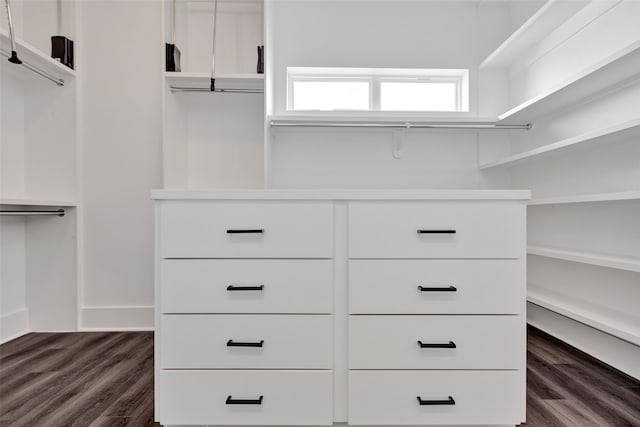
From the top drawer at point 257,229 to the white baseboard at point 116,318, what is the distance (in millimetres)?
1400

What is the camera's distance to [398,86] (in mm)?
2438

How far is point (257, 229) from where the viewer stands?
3.91 feet

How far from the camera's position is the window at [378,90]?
239 cm

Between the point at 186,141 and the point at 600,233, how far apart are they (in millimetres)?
2353

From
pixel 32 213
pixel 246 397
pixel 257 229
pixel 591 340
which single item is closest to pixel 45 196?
pixel 32 213

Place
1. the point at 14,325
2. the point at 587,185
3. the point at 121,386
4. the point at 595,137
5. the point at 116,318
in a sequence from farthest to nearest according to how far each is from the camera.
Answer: the point at 116,318, the point at 14,325, the point at 587,185, the point at 121,386, the point at 595,137

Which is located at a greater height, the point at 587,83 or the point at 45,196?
the point at 587,83

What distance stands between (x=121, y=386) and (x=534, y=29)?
2.70m

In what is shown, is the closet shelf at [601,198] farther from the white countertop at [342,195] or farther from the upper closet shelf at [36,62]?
the upper closet shelf at [36,62]

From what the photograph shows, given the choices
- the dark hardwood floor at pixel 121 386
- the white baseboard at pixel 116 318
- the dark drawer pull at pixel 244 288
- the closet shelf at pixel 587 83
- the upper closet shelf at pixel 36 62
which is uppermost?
the upper closet shelf at pixel 36 62

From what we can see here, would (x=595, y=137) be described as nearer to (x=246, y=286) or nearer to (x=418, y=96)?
(x=418, y=96)

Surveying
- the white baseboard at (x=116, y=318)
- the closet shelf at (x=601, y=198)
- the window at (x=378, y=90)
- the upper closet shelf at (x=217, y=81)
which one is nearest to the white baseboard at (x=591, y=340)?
the closet shelf at (x=601, y=198)

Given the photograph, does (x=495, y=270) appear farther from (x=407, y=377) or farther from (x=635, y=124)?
(x=635, y=124)

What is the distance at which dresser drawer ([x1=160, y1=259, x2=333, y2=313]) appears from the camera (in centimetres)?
119
